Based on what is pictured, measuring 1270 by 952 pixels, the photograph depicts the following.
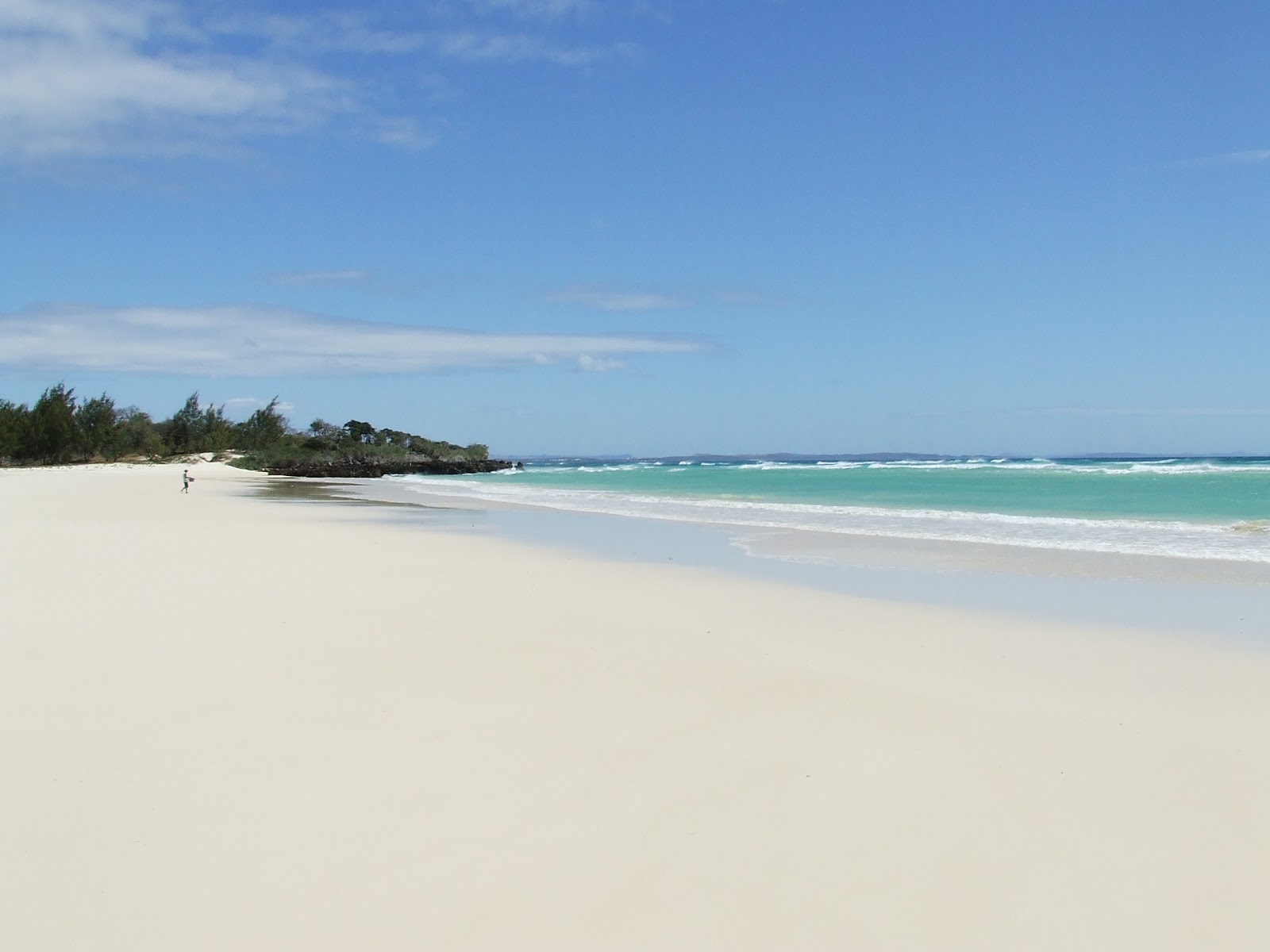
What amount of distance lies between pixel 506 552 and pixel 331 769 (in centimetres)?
939

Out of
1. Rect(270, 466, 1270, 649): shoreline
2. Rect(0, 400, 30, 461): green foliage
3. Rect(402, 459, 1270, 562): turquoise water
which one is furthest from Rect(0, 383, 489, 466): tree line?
Rect(270, 466, 1270, 649): shoreline

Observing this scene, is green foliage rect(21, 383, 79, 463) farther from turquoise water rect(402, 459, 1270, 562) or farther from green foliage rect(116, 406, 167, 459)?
turquoise water rect(402, 459, 1270, 562)

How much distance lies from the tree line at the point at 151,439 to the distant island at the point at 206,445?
0.07m

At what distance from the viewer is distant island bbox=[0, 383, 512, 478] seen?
60.6m

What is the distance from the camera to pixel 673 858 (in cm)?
334

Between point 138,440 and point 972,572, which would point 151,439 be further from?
point 972,572

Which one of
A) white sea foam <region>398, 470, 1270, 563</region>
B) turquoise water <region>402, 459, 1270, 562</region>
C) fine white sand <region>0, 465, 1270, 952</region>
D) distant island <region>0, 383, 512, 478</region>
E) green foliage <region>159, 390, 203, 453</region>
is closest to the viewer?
fine white sand <region>0, 465, 1270, 952</region>

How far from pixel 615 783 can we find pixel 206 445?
3436 inches

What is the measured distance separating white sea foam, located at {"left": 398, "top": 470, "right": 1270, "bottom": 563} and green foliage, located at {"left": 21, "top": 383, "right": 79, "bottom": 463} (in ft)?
175

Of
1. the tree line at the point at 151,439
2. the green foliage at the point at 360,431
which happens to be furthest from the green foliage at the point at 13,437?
the green foliage at the point at 360,431

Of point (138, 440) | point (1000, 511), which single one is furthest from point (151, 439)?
point (1000, 511)

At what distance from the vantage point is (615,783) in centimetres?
402

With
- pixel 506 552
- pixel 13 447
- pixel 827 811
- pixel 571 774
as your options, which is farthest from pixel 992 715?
pixel 13 447

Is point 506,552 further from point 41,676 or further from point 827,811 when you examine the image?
point 827,811
